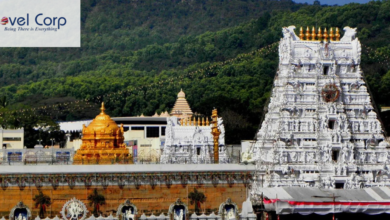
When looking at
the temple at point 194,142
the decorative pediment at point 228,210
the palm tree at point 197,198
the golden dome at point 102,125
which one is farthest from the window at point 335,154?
the golden dome at point 102,125

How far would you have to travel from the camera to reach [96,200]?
53062 millimetres

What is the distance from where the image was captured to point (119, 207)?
52.6 m

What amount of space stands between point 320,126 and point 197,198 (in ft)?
23.9

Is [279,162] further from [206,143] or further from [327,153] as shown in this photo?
[206,143]

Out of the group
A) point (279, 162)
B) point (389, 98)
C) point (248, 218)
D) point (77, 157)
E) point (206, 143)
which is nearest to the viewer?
point (248, 218)

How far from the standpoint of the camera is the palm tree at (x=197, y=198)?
53.7m

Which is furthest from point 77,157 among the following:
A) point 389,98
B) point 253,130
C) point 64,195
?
point 389,98

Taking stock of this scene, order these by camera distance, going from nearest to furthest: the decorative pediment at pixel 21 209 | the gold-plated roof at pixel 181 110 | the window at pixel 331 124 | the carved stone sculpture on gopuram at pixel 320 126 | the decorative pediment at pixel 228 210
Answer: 1. the decorative pediment at pixel 21 209
2. the decorative pediment at pixel 228 210
3. the carved stone sculpture on gopuram at pixel 320 126
4. the window at pixel 331 124
5. the gold-plated roof at pixel 181 110

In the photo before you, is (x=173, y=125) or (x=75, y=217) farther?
(x=173, y=125)

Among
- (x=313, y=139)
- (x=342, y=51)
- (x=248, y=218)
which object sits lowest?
(x=248, y=218)

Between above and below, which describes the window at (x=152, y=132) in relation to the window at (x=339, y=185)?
above

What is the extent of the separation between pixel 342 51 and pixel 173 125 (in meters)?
18.1

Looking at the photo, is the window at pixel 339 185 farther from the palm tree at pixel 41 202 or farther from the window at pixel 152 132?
the window at pixel 152 132

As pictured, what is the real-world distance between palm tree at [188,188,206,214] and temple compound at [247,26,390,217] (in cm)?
252
